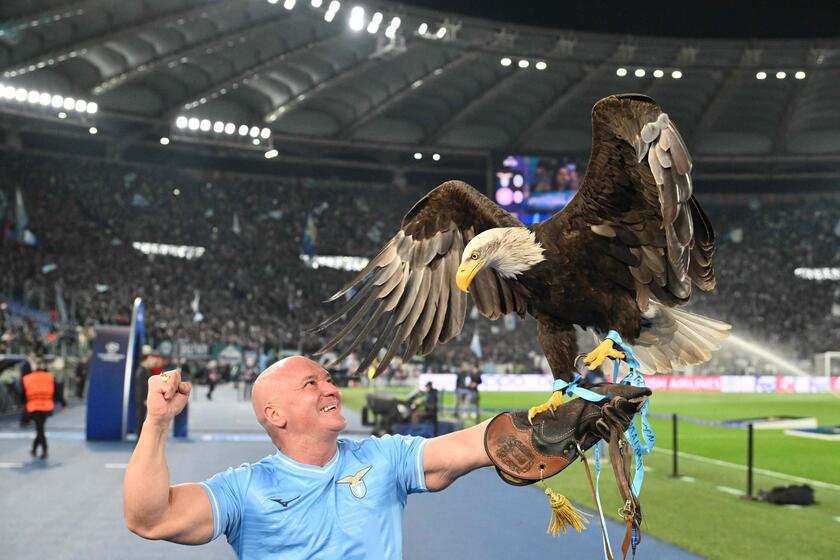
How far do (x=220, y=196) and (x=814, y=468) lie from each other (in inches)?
1479

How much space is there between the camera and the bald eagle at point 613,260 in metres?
3.22

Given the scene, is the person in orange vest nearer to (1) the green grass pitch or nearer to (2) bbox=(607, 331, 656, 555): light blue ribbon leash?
(1) the green grass pitch

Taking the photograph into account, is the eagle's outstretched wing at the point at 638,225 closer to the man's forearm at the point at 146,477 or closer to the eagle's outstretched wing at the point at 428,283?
the eagle's outstretched wing at the point at 428,283

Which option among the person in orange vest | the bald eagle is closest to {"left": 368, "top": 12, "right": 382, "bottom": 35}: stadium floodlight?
the person in orange vest

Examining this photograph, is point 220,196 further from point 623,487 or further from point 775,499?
point 623,487

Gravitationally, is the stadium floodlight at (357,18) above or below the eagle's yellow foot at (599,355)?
above

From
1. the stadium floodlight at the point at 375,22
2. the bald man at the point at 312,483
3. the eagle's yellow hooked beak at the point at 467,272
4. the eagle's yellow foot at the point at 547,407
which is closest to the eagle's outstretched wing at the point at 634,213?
the eagle's yellow hooked beak at the point at 467,272

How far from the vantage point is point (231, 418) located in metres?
19.6

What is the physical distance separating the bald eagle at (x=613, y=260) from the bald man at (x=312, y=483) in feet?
1.73

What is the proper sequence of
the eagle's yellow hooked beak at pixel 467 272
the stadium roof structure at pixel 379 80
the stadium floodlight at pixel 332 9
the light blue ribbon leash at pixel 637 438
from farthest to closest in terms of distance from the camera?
the stadium roof structure at pixel 379 80
the stadium floodlight at pixel 332 9
the eagle's yellow hooked beak at pixel 467 272
the light blue ribbon leash at pixel 637 438

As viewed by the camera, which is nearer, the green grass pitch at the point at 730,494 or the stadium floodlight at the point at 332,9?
the green grass pitch at the point at 730,494

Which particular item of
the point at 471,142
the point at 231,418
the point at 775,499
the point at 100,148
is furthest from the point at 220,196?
the point at 775,499

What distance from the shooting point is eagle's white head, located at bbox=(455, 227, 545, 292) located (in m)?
3.65

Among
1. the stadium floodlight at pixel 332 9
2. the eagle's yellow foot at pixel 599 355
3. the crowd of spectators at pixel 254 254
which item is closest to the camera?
the eagle's yellow foot at pixel 599 355
